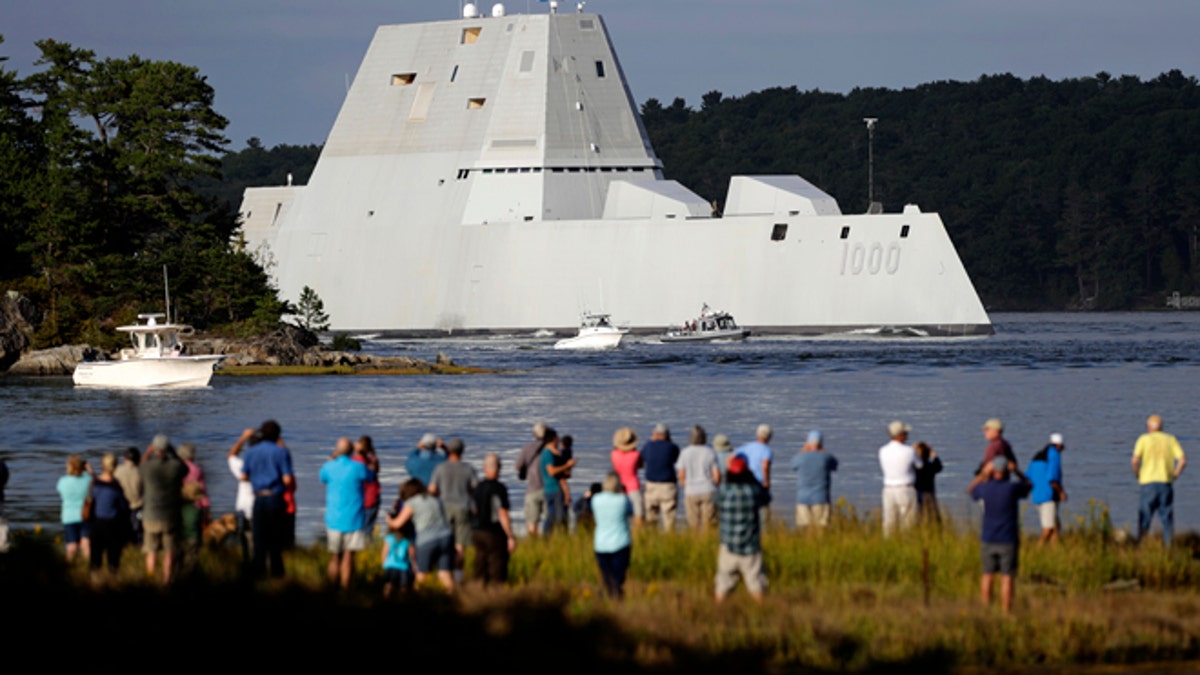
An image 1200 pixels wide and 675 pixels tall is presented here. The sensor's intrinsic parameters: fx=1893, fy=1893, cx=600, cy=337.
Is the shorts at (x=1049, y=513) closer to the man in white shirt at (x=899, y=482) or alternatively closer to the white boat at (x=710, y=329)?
the man in white shirt at (x=899, y=482)

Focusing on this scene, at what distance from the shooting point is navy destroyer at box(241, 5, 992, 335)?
2687 inches

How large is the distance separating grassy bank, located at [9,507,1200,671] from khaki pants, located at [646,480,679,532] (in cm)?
57

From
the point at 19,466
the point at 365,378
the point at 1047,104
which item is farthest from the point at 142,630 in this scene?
the point at 1047,104

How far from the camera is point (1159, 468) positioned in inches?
770

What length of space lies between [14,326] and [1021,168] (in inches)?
3958

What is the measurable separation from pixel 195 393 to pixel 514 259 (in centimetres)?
2750

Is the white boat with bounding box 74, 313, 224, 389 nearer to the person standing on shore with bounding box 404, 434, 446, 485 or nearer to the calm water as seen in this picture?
the calm water

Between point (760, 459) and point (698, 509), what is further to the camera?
point (698, 509)

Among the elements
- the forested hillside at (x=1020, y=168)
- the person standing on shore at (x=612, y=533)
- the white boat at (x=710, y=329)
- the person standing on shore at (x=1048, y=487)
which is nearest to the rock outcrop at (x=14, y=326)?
the white boat at (x=710, y=329)

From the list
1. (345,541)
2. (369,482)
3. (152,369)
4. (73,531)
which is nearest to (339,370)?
(152,369)

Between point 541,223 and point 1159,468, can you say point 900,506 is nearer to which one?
point 1159,468

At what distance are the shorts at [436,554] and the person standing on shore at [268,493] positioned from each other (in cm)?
173

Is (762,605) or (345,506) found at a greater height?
(345,506)

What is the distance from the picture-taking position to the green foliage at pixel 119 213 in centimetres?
6216
